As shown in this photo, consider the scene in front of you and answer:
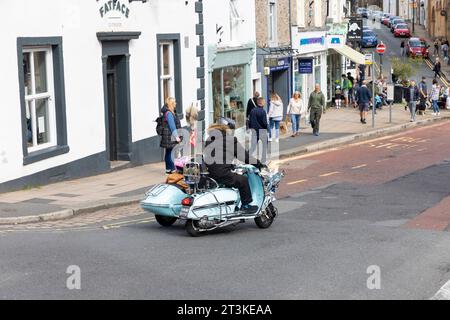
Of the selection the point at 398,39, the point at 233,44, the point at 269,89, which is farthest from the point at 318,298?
the point at 398,39

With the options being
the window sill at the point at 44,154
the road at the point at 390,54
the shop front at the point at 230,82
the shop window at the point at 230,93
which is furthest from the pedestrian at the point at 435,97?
the window sill at the point at 44,154

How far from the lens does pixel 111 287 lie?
30.4ft

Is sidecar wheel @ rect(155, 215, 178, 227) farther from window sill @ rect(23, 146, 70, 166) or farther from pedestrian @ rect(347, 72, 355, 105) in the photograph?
pedestrian @ rect(347, 72, 355, 105)

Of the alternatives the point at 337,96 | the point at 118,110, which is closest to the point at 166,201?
the point at 118,110

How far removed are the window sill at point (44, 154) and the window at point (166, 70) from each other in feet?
18.7

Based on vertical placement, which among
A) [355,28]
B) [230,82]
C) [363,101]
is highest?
[355,28]

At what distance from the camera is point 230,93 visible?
97.3 ft

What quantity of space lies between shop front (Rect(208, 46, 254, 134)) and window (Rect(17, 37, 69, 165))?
8.88 m

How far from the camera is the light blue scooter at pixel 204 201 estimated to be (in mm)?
12352

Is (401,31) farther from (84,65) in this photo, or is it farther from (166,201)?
(166,201)

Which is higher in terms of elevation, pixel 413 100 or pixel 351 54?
pixel 351 54

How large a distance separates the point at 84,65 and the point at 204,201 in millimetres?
8008

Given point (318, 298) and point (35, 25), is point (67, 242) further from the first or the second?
point (35, 25)

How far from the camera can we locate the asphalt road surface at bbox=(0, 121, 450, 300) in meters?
9.23
